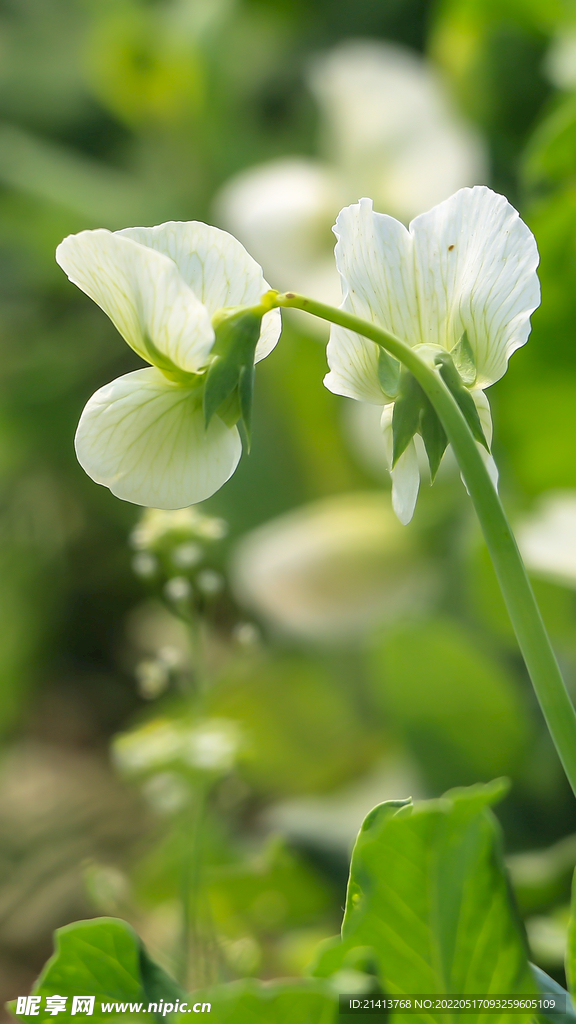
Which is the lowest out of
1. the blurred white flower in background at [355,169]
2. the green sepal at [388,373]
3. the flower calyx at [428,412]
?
the flower calyx at [428,412]

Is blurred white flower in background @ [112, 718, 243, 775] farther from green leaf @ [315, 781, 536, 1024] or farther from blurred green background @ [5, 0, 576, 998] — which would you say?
green leaf @ [315, 781, 536, 1024]

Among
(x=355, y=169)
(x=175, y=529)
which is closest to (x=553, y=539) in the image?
(x=175, y=529)

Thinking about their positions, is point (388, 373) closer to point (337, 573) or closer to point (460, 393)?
point (460, 393)

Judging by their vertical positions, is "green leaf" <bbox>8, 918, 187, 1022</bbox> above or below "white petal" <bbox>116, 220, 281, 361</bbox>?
below

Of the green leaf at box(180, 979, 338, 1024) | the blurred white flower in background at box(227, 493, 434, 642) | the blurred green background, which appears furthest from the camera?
the blurred white flower in background at box(227, 493, 434, 642)

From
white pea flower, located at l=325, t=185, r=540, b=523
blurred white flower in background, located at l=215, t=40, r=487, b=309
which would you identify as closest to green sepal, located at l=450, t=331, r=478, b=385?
white pea flower, located at l=325, t=185, r=540, b=523

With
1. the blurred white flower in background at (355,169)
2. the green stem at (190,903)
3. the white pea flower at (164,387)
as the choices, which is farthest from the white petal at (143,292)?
the blurred white flower in background at (355,169)

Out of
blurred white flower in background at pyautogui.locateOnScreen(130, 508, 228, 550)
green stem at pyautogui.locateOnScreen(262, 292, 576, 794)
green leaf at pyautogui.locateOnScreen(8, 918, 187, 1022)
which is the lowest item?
green leaf at pyautogui.locateOnScreen(8, 918, 187, 1022)

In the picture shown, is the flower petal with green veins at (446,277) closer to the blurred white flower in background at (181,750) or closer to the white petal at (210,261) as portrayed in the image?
the white petal at (210,261)
